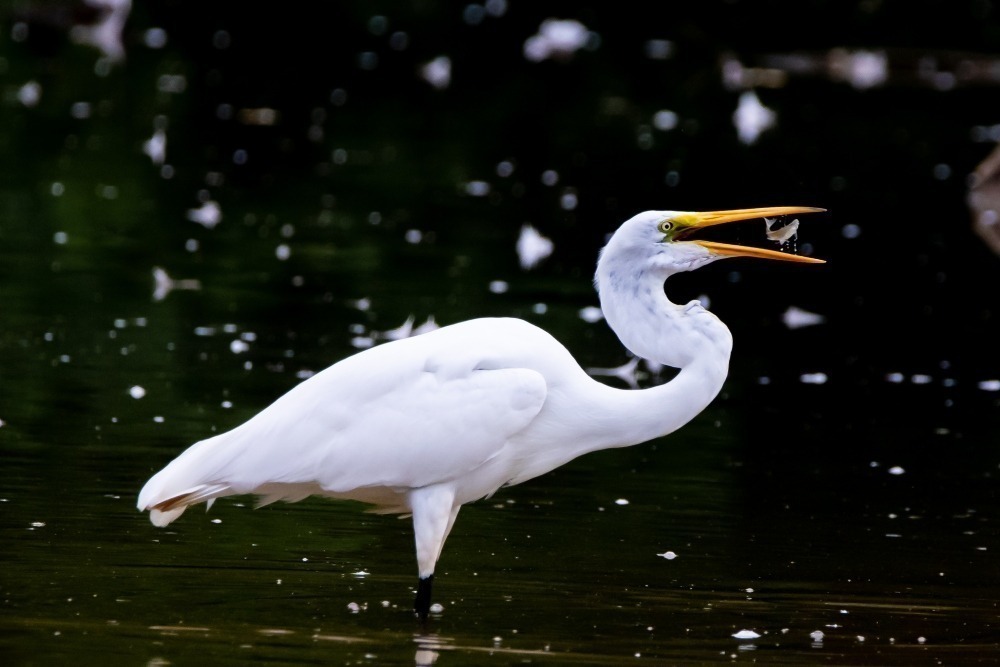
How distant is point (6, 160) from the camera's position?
18.8m

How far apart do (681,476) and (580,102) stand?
762 inches

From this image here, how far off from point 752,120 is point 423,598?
1897 centimetres

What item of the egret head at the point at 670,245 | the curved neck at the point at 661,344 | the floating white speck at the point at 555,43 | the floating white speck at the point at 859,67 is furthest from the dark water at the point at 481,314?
the floating white speck at the point at 555,43

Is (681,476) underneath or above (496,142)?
underneath

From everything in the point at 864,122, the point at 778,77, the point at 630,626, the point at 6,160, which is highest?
the point at 778,77

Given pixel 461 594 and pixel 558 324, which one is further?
pixel 558 324

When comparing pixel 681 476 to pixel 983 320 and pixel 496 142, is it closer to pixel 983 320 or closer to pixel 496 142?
pixel 983 320

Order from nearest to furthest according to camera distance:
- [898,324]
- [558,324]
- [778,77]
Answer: [558,324]
[898,324]
[778,77]

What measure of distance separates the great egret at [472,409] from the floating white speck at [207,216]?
903cm

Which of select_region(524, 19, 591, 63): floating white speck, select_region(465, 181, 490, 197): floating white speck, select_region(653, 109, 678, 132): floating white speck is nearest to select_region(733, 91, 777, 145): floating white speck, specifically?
select_region(653, 109, 678, 132): floating white speck

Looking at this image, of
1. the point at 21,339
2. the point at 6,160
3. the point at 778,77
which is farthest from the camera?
the point at 778,77

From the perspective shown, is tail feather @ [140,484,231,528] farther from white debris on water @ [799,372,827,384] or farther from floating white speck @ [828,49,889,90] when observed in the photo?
floating white speck @ [828,49,889,90]

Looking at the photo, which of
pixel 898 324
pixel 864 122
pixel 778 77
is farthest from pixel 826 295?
pixel 778 77

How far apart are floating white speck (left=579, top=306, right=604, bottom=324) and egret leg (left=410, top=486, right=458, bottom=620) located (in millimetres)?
5707
